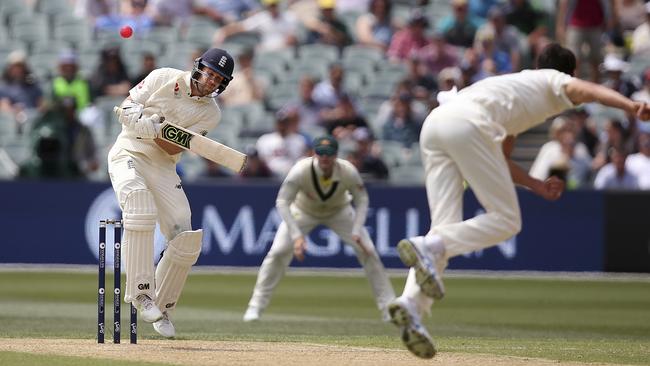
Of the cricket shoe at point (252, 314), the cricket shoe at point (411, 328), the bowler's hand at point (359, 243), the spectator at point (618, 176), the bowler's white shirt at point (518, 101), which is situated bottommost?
the cricket shoe at point (252, 314)

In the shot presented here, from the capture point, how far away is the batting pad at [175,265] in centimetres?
987

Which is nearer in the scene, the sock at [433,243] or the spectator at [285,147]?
the sock at [433,243]

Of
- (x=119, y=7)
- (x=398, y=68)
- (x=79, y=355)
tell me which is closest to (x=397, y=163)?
(x=398, y=68)

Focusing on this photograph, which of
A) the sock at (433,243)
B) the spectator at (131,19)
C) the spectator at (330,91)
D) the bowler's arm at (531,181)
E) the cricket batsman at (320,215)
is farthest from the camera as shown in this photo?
the spectator at (131,19)

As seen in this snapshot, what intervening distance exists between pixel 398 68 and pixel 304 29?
1.95m

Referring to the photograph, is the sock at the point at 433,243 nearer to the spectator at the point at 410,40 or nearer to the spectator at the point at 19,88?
the spectator at the point at 410,40

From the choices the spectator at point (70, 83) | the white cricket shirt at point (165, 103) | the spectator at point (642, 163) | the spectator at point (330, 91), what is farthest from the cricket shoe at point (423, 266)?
the spectator at point (70, 83)

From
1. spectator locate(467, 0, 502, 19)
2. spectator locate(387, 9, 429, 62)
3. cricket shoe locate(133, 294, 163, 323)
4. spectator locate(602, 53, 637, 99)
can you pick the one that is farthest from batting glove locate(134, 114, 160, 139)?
spectator locate(467, 0, 502, 19)

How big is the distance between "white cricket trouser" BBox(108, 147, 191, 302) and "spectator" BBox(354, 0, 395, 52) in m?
11.3

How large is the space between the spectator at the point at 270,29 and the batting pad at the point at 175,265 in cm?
1123

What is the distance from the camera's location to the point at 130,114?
956cm

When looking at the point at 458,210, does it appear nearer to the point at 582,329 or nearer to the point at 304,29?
the point at 582,329

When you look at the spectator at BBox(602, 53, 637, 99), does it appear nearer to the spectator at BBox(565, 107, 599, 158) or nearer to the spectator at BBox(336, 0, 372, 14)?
the spectator at BBox(565, 107, 599, 158)

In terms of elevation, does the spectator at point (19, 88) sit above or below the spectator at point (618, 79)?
below
